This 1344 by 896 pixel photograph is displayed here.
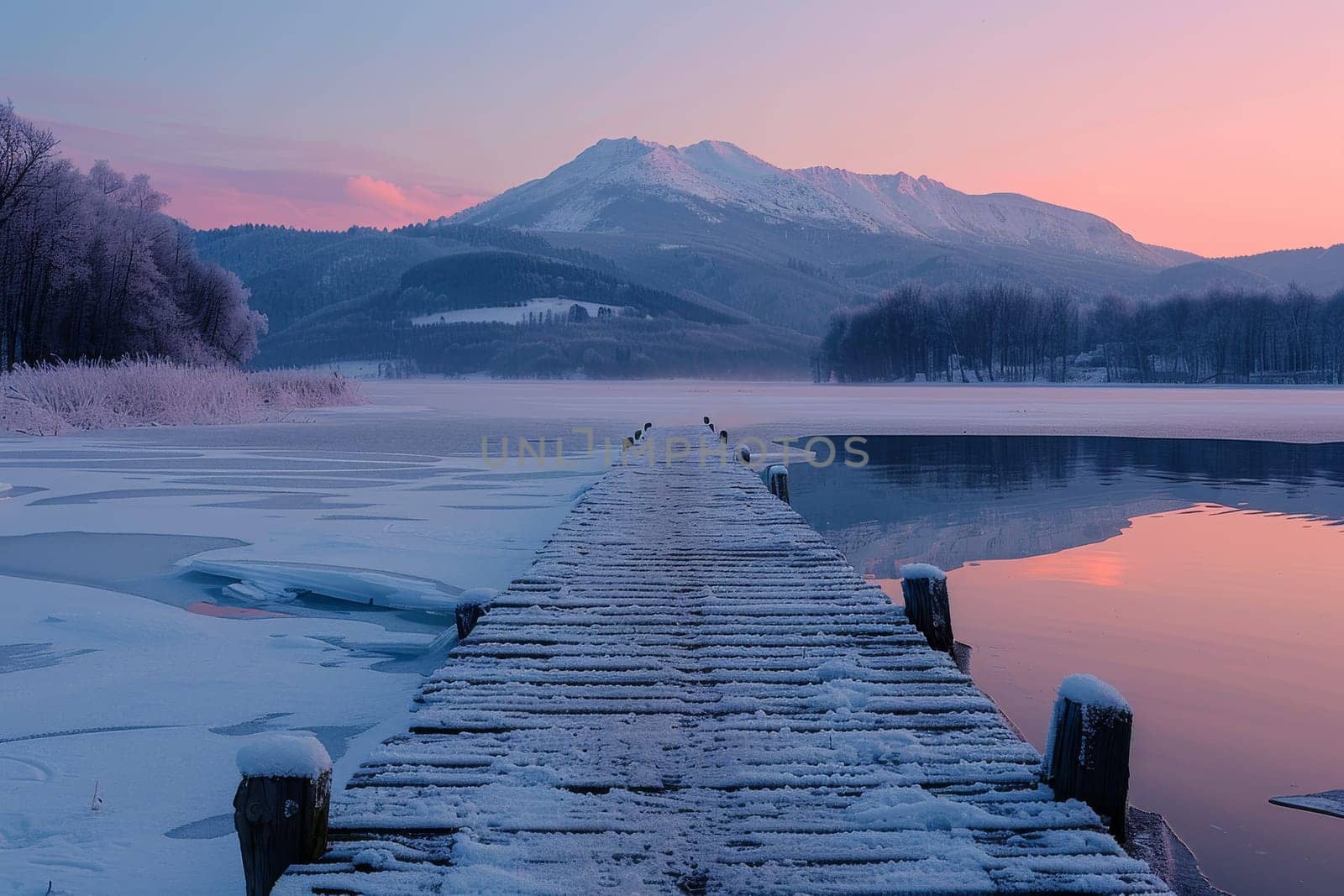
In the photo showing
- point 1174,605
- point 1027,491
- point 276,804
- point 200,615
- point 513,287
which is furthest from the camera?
point 513,287

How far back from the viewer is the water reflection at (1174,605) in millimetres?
5422

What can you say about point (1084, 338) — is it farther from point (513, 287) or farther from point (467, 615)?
point (467, 615)

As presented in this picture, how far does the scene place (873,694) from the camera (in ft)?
16.1

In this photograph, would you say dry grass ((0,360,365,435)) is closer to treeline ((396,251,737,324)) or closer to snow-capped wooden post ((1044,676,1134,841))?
snow-capped wooden post ((1044,676,1134,841))

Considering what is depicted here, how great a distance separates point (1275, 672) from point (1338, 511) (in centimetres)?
863

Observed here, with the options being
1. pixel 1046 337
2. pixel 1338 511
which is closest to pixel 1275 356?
pixel 1046 337

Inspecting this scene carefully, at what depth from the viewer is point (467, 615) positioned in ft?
20.1

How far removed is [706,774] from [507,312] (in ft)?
571

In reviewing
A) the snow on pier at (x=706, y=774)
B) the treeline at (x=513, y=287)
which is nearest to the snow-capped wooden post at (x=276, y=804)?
the snow on pier at (x=706, y=774)

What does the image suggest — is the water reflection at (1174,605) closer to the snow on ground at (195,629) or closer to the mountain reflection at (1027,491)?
the mountain reflection at (1027,491)

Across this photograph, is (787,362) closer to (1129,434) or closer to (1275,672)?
(1129,434)

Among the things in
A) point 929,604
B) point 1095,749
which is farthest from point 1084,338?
point 1095,749

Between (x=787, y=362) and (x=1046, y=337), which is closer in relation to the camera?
(x=1046, y=337)

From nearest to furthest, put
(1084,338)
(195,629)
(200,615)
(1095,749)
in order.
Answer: (1095,749) < (195,629) < (200,615) < (1084,338)
